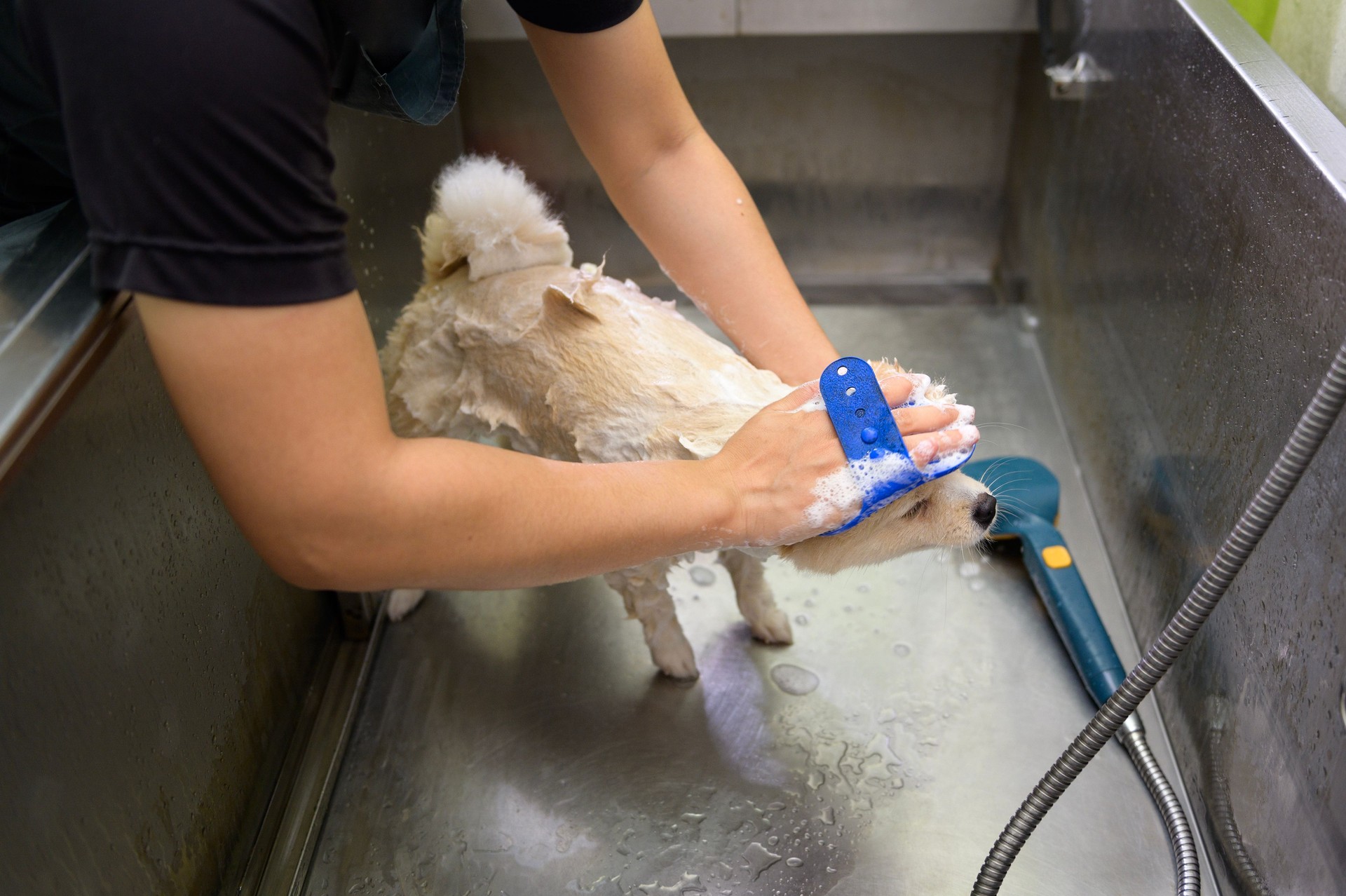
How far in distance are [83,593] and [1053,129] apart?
141cm

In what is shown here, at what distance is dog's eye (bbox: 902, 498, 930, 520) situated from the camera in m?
0.90

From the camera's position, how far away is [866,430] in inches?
29.0

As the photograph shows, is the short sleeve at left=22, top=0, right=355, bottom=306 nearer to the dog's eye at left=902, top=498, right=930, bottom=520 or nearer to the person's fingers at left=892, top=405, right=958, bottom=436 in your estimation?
the person's fingers at left=892, top=405, right=958, bottom=436

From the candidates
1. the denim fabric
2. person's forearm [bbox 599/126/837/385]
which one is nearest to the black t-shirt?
the denim fabric

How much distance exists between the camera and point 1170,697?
3.53 ft

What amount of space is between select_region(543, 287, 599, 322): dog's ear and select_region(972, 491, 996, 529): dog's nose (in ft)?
1.29

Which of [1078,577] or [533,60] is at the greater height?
[533,60]

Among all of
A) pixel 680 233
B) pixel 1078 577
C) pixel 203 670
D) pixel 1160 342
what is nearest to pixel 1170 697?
pixel 1078 577

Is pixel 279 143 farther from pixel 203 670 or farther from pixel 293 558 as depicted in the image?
pixel 203 670

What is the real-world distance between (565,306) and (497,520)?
1.22ft

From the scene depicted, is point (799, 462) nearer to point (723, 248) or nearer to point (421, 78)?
point (723, 248)

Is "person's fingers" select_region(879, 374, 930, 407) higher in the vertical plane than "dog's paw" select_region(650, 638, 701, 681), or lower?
higher

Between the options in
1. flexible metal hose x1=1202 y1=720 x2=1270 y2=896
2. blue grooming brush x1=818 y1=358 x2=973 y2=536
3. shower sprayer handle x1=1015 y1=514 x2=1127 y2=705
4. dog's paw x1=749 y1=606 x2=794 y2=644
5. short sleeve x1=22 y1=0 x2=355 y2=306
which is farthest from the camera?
dog's paw x1=749 y1=606 x2=794 y2=644

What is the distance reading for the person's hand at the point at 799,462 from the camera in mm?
744
